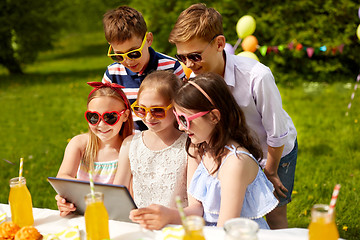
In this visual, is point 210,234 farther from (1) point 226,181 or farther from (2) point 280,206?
(2) point 280,206

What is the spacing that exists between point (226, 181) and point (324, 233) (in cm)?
61

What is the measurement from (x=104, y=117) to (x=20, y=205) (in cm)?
73

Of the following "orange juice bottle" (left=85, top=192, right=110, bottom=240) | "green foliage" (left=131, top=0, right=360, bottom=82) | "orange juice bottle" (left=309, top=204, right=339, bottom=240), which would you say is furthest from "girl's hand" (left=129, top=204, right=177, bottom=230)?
"green foliage" (left=131, top=0, right=360, bottom=82)

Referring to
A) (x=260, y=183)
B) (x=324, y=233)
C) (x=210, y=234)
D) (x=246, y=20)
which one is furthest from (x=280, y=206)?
(x=246, y=20)

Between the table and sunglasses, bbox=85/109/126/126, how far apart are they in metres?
0.61

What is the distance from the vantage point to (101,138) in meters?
2.54

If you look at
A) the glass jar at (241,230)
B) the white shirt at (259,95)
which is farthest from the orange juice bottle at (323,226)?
the white shirt at (259,95)

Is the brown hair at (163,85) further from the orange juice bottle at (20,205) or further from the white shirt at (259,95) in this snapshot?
the orange juice bottle at (20,205)

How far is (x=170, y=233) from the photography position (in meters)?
1.72

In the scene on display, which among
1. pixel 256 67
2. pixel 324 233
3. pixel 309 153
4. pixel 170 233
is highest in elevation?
pixel 256 67

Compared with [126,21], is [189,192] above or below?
below

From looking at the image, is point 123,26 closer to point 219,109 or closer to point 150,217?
point 219,109

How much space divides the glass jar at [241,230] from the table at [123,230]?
0.27 meters

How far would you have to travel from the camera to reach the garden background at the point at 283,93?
14.0 ft
